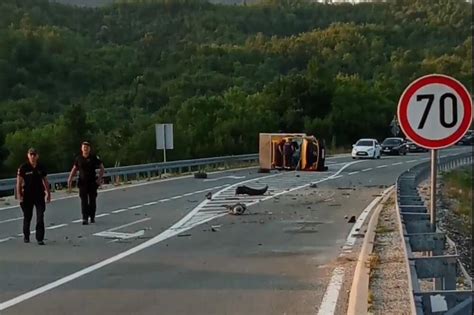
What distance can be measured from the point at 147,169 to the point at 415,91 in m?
30.7

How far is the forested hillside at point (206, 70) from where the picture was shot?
68.7 meters

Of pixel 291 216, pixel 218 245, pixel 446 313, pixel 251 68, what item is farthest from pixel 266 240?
pixel 251 68

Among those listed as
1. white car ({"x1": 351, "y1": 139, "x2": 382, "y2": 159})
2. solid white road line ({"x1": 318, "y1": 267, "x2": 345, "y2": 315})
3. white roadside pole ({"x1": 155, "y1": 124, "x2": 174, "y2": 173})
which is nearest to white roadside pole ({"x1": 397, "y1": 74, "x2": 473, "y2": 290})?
solid white road line ({"x1": 318, "y1": 267, "x2": 345, "y2": 315})

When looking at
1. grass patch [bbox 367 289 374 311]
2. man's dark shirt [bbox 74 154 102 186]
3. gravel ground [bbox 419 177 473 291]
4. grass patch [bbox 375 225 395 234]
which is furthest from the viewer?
gravel ground [bbox 419 177 473 291]

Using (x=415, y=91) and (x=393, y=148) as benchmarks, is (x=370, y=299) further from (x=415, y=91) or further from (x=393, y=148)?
(x=393, y=148)

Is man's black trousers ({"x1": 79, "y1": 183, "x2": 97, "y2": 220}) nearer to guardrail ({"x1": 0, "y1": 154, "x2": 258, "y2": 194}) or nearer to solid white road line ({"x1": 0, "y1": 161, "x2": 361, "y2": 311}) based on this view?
solid white road line ({"x1": 0, "y1": 161, "x2": 361, "y2": 311})

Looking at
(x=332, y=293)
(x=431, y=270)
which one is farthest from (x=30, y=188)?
(x=431, y=270)

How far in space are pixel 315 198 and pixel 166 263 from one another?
14.8 m

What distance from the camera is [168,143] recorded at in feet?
152

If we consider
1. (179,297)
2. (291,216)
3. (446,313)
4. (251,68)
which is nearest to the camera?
(446,313)

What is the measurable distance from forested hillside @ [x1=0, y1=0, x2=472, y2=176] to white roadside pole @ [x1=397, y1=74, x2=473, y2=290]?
150 ft

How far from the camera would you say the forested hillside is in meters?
68.7

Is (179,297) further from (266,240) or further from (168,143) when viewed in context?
(168,143)

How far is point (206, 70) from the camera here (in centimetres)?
11988
